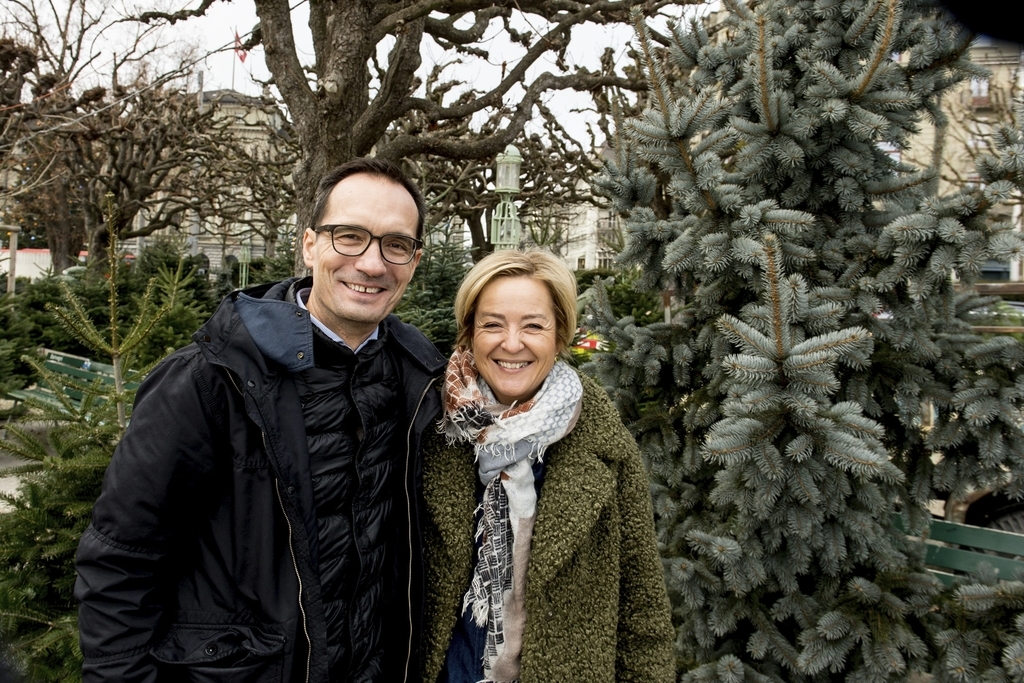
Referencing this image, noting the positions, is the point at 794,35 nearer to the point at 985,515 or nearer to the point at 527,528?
the point at 527,528

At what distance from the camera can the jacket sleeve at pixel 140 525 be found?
1.37 m

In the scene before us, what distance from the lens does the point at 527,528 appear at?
1.73 metres

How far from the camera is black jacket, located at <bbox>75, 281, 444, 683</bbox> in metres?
1.38

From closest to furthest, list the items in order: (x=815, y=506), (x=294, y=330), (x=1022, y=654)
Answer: (x=294, y=330)
(x=1022, y=654)
(x=815, y=506)

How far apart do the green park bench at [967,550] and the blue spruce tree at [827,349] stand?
186mm

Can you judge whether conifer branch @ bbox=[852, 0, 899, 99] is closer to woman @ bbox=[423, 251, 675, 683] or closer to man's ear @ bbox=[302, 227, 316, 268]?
woman @ bbox=[423, 251, 675, 683]

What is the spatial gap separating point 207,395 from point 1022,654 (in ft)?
8.78

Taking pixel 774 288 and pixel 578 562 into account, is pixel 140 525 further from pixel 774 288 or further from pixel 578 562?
pixel 774 288

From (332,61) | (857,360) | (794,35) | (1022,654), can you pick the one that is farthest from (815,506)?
(332,61)

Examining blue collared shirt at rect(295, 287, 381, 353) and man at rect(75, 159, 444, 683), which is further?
blue collared shirt at rect(295, 287, 381, 353)

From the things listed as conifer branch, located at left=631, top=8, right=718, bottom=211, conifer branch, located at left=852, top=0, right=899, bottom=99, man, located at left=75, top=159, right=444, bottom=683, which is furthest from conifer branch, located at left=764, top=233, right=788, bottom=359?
man, located at left=75, top=159, right=444, bottom=683

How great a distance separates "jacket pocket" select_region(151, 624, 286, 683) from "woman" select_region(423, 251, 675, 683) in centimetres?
45

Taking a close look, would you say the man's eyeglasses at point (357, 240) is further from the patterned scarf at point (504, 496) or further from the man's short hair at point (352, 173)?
the patterned scarf at point (504, 496)

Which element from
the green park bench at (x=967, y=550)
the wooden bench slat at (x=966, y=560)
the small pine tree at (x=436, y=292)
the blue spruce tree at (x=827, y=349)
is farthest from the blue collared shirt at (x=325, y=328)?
the small pine tree at (x=436, y=292)
